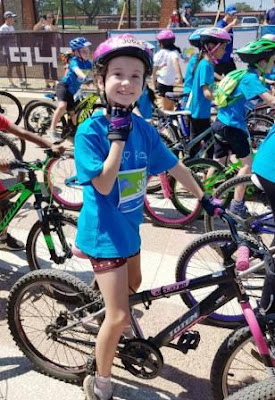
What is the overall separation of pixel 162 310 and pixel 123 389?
33.9 inches

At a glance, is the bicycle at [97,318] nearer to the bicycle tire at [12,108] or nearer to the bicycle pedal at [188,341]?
the bicycle pedal at [188,341]

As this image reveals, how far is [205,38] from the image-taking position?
495 cm

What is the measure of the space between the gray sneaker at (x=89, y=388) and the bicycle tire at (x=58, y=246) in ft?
3.35

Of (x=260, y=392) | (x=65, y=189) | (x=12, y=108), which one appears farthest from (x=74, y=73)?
(x=260, y=392)

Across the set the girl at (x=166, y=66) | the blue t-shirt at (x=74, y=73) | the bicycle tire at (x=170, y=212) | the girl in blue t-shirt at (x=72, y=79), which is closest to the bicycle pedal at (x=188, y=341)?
the bicycle tire at (x=170, y=212)

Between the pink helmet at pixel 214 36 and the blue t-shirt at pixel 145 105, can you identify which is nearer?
the pink helmet at pixel 214 36

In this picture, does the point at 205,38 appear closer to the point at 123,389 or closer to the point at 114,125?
the point at 114,125

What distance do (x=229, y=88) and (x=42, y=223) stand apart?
2213 millimetres

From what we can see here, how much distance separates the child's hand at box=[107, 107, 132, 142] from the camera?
6.42 ft

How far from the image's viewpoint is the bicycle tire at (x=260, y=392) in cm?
182

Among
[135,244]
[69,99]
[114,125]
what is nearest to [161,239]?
[135,244]

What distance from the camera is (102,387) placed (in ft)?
8.11

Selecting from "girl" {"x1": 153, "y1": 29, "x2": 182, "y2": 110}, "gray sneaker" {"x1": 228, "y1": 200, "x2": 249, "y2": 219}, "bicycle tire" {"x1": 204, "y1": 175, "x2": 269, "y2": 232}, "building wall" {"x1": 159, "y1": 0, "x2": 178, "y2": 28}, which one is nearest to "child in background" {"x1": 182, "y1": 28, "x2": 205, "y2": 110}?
"girl" {"x1": 153, "y1": 29, "x2": 182, "y2": 110}

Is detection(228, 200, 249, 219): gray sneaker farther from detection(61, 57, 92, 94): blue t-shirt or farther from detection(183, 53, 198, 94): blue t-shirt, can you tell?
detection(61, 57, 92, 94): blue t-shirt
